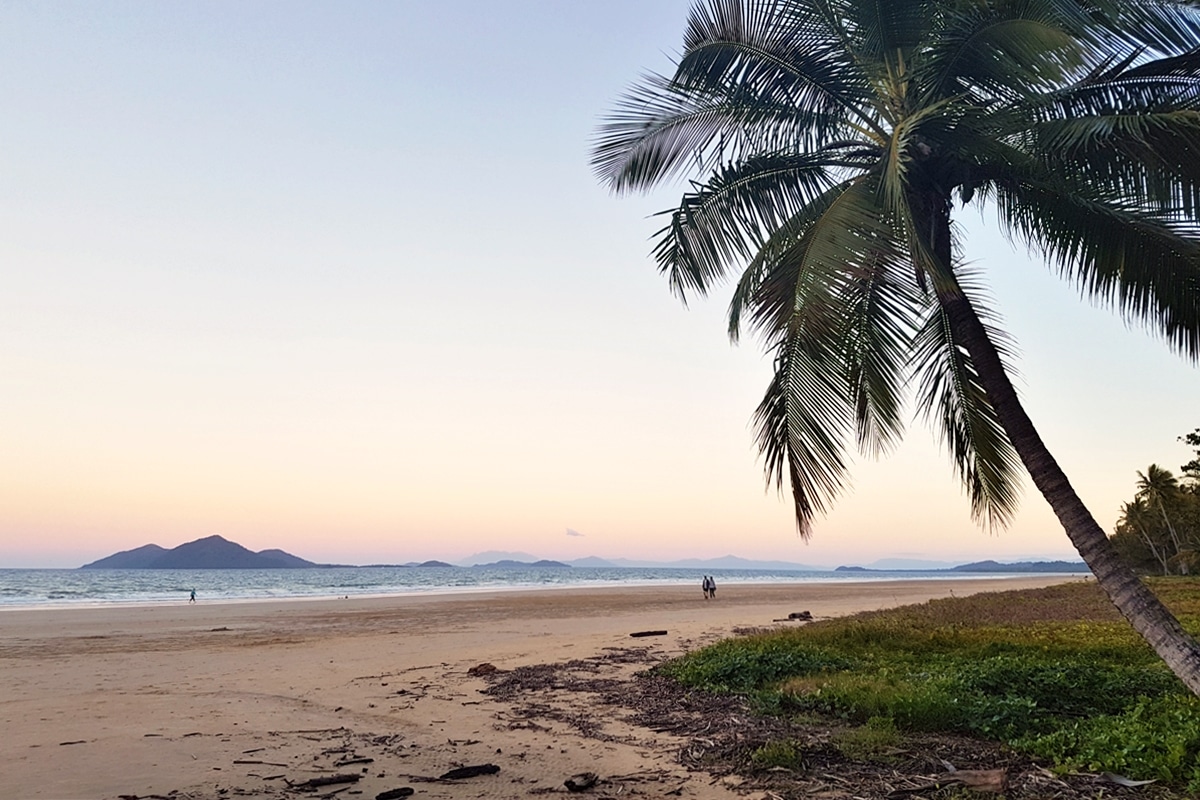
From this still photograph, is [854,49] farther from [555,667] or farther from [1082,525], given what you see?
[555,667]

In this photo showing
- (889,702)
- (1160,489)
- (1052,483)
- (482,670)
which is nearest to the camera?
(1052,483)

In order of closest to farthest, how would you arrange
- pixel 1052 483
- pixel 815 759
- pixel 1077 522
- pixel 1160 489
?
pixel 1077 522, pixel 1052 483, pixel 815 759, pixel 1160 489

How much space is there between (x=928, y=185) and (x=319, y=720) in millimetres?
8282

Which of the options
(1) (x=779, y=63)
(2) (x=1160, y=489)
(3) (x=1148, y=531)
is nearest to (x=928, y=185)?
(1) (x=779, y=63)

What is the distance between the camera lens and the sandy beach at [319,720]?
612 cm

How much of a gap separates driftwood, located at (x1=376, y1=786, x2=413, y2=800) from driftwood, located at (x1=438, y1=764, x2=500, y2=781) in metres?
0.38

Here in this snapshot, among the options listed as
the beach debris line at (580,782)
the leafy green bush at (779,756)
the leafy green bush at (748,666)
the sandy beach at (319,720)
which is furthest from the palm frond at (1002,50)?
the leafy green bush at (748,666)

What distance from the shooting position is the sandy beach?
6117 millimetres

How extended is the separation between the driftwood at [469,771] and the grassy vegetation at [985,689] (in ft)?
7.14

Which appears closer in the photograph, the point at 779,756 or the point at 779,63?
the point at 779,756

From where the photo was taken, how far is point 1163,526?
64.3 metres

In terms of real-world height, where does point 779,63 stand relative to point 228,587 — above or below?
above

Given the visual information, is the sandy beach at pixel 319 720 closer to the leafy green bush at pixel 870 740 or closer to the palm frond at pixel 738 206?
the leafy green bush at pixel 870 740

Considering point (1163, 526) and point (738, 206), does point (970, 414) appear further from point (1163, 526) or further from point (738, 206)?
point (1163, 526)
